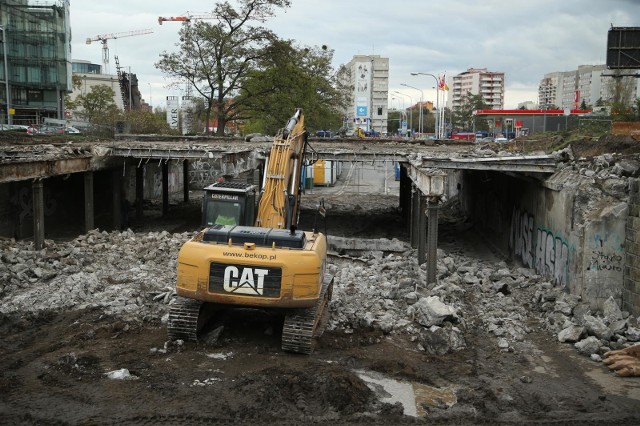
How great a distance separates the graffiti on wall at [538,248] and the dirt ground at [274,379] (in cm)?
432

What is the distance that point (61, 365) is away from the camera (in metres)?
11.7

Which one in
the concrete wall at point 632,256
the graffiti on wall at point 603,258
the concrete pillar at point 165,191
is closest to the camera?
the concrete wall at point 632,256

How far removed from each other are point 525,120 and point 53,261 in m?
58.4

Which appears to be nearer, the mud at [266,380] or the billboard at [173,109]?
the mud at [266,380]

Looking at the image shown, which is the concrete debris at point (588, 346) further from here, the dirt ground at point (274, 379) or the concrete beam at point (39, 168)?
the concrete beam at point (39, 168)

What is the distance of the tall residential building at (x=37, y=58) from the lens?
254ft

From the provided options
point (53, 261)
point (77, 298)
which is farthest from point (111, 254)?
point (77, 298)

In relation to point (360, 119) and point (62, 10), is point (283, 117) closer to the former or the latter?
point (62, 10)

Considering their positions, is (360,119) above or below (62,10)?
below

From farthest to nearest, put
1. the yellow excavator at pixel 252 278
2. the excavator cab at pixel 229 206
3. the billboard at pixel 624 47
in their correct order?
1. the billboard at pixel 624 47
2. the excavator cab at pixel 229 206
3. the yellow excavator at pixel 252 278

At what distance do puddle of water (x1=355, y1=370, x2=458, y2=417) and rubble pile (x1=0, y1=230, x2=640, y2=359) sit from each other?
2.15m

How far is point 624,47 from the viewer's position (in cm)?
3102

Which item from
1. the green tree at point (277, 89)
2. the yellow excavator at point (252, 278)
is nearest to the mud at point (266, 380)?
the yellow excavator at point (252, 278)

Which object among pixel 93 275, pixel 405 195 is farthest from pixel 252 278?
pixel 405 195
